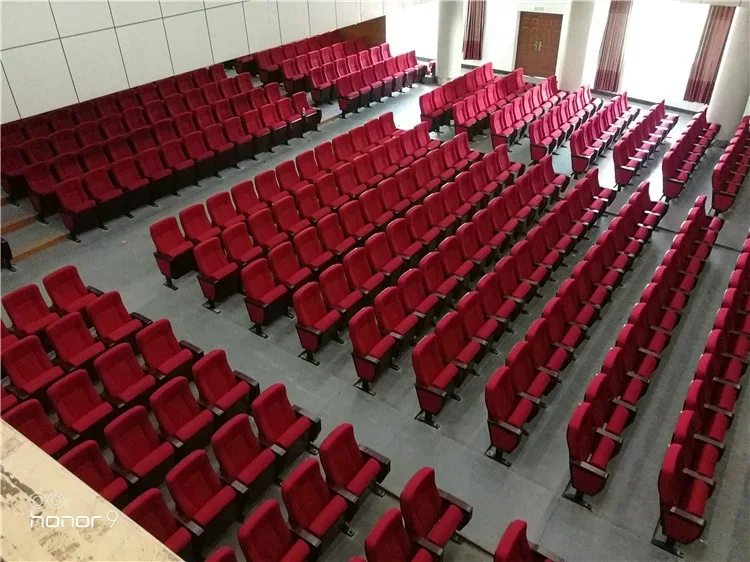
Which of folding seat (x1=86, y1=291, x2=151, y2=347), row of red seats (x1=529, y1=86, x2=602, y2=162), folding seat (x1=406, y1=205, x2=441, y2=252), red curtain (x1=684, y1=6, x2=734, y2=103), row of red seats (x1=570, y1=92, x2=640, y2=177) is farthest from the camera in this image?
red curtain (x1=684, y1=6, x2=734, y2=103)

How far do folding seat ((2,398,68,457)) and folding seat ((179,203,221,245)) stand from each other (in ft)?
7.34

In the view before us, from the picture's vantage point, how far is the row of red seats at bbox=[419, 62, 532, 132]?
330 inches

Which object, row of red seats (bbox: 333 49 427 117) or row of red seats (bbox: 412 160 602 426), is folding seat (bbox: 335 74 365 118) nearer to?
row of red seats (bbox: 333 49 427 117)

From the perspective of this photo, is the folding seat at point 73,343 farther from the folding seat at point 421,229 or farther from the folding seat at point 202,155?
the folding seat at point 202,155

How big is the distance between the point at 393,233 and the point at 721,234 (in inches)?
147

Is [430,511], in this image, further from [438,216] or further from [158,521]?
[438,216]

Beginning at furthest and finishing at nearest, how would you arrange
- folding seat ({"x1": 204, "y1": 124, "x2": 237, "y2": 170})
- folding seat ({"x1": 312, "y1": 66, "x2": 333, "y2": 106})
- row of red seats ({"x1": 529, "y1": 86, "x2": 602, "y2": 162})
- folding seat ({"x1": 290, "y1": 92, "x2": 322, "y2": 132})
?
folding seat ({"x1": 312, "y1": 66, "x2": 333, "y2": 106}) < folding seat ({"x1": 290, "y1": 92, "x2": 322, "y2": 132}) < row of red seats ({"x1": 529, "y1": 86, "x2": 602, "y2": 162}) < folding seat ({"x1": 204, "y1": 124, "x2": 237, "y2": 170})

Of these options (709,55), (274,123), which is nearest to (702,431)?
(274,123)

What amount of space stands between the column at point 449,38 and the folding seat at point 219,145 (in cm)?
451

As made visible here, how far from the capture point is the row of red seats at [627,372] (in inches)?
134

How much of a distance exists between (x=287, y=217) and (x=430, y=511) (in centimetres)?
341

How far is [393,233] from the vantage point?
5.31 metres

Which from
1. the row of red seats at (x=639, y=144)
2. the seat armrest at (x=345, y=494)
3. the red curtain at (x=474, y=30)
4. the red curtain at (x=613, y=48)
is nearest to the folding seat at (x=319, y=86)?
the red curtain at (x=474, y=30)

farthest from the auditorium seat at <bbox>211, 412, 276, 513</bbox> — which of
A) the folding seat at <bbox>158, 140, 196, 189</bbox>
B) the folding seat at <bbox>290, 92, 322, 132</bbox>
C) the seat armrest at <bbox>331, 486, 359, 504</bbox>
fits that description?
the folding seat at <bbox>290, 92, 322, 132</bbox>
